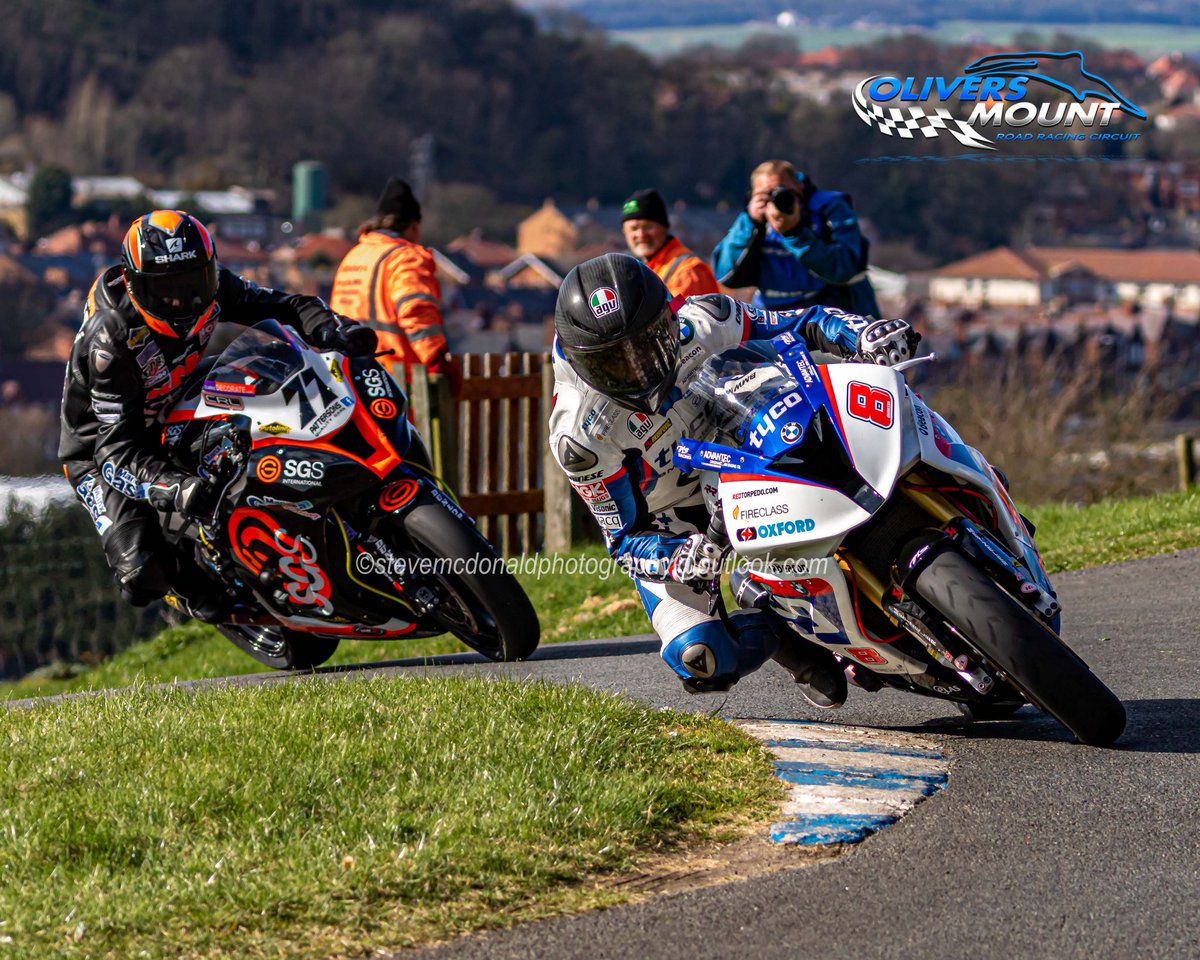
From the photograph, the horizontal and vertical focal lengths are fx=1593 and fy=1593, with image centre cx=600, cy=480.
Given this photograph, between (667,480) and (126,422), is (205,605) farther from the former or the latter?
(667,480)

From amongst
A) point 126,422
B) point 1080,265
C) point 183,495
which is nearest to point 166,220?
point 126,422

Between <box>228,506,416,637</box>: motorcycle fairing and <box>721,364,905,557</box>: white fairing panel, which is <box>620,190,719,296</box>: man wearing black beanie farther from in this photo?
<box>721,364,905,557</box>: white fairing panel

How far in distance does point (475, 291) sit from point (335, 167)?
38168 millimetres

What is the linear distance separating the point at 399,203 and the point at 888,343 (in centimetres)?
568

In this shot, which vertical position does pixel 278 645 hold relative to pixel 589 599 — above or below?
above

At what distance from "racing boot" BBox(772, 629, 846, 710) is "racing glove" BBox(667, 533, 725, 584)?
52 cm

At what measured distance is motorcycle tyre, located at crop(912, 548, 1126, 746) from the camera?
4.54 metres

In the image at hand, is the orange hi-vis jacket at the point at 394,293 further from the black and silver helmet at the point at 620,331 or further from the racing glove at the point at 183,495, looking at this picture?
the black and silver helmet at the point at 620,331

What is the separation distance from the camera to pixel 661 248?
10.1 meters

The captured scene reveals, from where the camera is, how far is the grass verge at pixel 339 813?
11.8ft

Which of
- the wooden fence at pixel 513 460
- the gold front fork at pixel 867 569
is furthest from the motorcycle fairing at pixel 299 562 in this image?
the wooden fence at pixel 513 460

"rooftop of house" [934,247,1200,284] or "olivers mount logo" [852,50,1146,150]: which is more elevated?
"olivers mount logo" [852,50,1146,150]

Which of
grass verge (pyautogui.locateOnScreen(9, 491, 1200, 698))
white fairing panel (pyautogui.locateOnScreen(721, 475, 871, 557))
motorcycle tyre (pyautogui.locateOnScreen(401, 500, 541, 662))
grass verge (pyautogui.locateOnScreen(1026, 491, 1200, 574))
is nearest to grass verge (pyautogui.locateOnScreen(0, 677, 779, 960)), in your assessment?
white fairing panel (pyautogui.locateOnScreen(721, 475, 871, 557))

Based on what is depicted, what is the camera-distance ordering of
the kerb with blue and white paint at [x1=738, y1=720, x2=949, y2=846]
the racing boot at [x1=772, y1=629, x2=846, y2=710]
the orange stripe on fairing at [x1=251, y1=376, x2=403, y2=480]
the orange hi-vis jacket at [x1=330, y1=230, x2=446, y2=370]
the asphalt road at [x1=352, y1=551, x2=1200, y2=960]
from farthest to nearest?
the orange hi-vis jacket at [x1=330, y1=230, x2=446, y2=370] → the orange stripe on fairing at [x1=251, y1=376, x2=403, y2=480] → the racing boot at [x1=772, y1=629, x2=846, y2=710] → the kerb with blue and white paint at [x1=738, y1=720, x2=949, y2=846] → the asphalt road at [x1=352, y1=551, x2=1200, y2=960]
